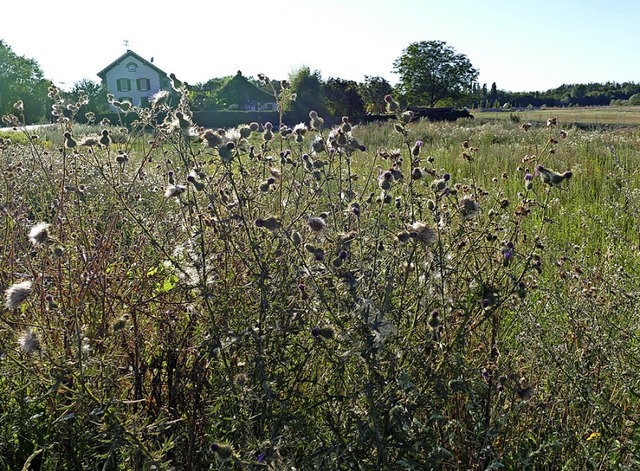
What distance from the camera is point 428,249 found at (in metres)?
2.38

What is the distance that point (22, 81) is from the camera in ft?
180

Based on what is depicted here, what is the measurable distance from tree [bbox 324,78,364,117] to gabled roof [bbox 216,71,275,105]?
13.5m

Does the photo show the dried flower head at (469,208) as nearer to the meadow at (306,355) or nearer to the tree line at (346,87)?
the meadow at (306,355)

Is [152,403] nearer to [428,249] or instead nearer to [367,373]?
[367,373]

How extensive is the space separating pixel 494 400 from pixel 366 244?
2.59 feet

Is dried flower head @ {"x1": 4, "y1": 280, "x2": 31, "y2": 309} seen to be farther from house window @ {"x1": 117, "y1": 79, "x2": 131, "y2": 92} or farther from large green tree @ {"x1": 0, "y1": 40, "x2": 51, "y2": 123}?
house window @ {"x1": 117, "y1": 79, "x2": 131, "y2": 92}

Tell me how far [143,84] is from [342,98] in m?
25.8

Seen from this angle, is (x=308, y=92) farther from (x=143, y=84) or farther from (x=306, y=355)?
(x=306, y=355)

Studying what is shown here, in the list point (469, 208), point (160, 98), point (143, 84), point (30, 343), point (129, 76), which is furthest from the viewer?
point (143, 84)

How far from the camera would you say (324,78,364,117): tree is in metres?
42.3

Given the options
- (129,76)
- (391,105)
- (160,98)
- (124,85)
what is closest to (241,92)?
(129,76)

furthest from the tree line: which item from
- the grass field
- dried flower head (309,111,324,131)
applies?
dried flower head (309,111,324,131)

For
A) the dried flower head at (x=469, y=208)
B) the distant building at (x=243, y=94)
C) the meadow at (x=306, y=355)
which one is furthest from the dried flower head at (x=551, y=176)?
the distant building at (x=243, y=94)

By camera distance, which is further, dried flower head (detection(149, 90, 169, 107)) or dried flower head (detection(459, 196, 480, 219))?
dried flower head (detection(149, 90, 169, 107))
